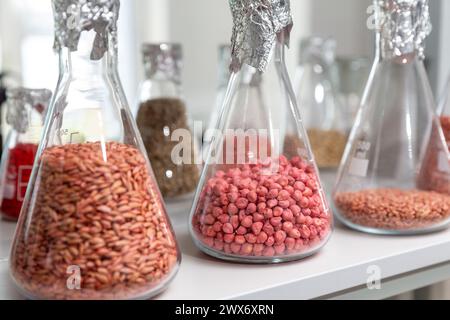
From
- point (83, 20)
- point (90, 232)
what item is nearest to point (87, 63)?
point (83, 20)

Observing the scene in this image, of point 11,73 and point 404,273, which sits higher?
point 11,73

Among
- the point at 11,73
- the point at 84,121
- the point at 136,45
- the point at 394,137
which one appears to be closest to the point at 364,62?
the point at 136,45

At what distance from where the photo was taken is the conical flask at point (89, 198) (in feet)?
1.72

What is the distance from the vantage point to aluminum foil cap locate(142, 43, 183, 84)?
36.0 inches

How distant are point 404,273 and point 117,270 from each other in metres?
0.37

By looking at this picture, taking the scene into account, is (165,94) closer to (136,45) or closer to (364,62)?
(136,45)

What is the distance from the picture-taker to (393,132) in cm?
81

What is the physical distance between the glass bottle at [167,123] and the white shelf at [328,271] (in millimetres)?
107

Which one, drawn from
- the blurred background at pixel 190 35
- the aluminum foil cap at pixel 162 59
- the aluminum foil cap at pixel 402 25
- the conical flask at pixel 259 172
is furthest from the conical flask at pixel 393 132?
the blurred background at pixel 190 35

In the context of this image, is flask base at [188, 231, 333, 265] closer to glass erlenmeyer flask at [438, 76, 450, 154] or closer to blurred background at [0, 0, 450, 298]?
glass erlenmeyer flask at [438, 76, 450, 154]

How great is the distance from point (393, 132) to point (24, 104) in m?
0.52

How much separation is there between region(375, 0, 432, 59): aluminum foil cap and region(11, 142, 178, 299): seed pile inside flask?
42 centimetres

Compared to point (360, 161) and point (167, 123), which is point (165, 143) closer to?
point (167, 123)

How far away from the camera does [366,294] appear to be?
0.67 metres
